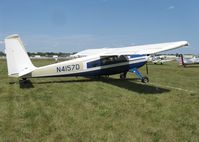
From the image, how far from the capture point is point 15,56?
430 inches

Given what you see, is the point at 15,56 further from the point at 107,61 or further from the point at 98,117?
the point at 98,117

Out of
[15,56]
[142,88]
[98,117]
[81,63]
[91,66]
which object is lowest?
[98,117]

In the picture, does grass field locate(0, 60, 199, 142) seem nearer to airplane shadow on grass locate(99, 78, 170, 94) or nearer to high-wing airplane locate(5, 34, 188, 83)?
airplane shadow on grass locate(99, 78, 170, 94)

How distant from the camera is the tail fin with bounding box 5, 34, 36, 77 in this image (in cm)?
1080

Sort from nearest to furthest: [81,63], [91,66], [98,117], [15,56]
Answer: [98,117], [15,56], [81,63], [91,66]

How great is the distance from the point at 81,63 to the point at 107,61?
167 centimetres

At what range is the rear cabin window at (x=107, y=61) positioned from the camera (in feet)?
43.6

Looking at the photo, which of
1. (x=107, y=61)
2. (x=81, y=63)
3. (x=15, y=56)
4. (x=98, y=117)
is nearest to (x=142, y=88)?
(x=107, y=61)

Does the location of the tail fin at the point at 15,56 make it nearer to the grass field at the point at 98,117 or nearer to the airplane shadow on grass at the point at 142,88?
the grass field at the point at 98,117

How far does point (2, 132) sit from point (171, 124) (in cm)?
379

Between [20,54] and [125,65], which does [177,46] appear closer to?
[125,65]

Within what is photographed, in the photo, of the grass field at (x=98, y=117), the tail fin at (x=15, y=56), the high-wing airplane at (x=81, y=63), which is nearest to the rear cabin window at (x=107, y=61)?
the high-wing airplane at (x=81, y=63)

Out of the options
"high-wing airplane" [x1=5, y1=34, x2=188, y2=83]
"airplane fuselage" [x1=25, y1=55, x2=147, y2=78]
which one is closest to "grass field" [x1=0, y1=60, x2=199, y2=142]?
"high-wing airplane" [x1=5, y1=34, x2=188, y2=83]

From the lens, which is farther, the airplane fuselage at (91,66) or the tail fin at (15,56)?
the airplane fuselage at (91,66)
